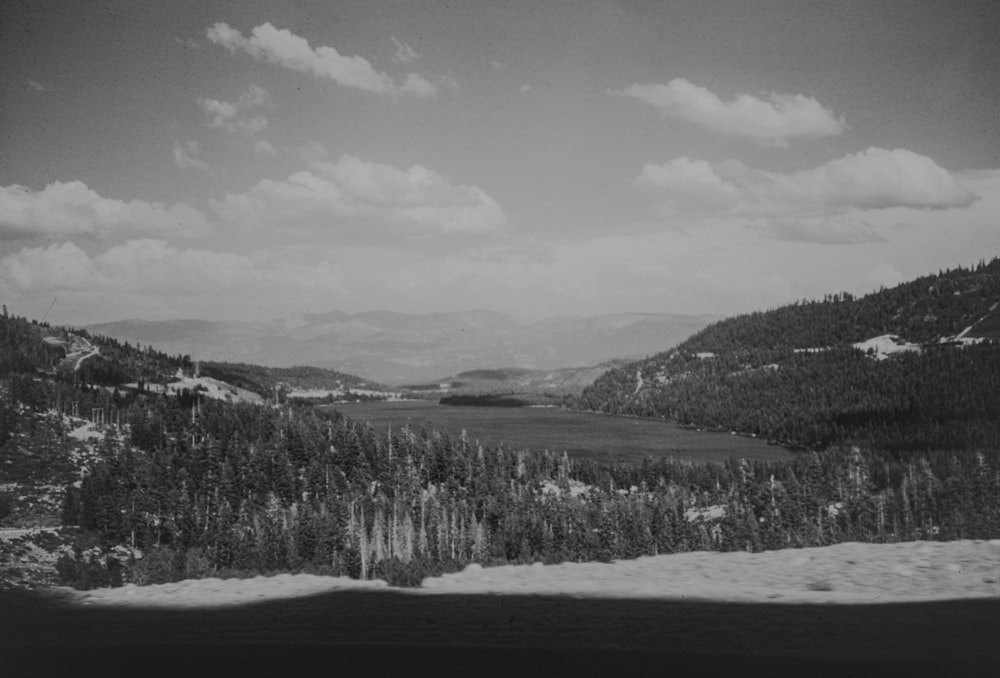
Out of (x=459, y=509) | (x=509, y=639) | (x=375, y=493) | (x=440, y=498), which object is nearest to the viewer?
(x=509, y=639)

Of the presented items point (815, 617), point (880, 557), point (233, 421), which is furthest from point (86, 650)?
point (233, 421)

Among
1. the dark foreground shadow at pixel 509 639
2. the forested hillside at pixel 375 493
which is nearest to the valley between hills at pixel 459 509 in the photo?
the forested hillside at pixel 375 493

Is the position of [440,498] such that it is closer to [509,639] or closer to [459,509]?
[459,509]

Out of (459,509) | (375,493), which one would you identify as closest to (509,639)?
(459,509)

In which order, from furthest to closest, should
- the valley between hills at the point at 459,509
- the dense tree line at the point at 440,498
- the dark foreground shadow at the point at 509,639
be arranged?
1. the dense tree line at the point at 440,498
2. the valley between hills at the point at 459,509
3. the dark foreground shadow at the point at 509,639

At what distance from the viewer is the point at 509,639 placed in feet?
33.7

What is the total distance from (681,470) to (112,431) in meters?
93.8

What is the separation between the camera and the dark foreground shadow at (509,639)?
8.95 meters

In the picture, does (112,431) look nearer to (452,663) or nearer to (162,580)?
(162,580)

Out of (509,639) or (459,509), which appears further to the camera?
(459,509)

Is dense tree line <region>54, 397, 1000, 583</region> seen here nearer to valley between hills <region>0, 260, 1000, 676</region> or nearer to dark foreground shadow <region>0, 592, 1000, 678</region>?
valley between hills <region>0, 260, 1000, 676</region>

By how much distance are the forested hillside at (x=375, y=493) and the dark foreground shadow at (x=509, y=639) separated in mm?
23239

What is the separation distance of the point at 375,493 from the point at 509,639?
3293 inches

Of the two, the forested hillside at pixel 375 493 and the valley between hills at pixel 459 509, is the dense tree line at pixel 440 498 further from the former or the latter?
the valley between hills at pixel 459 509
